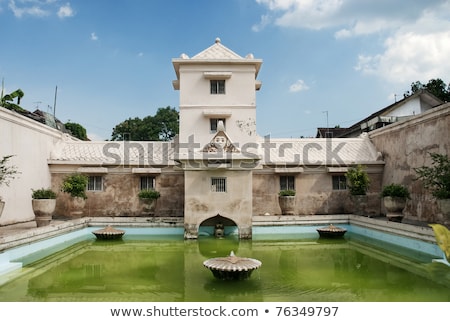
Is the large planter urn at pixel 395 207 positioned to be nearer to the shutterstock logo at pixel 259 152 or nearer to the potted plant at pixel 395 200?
the potted plant at pixel 395 200

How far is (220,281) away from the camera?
6.18 meters

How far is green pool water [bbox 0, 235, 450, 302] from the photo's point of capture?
550cm

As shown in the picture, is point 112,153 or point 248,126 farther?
point 248,126

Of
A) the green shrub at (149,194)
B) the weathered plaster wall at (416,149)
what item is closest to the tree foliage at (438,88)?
the weathered plaster wall at (416,149)

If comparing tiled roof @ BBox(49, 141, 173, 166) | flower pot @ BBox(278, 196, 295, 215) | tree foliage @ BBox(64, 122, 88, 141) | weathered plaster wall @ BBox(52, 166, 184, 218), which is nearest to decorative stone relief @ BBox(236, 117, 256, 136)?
tiled roof @ BBox(49, 141, 173, 166)

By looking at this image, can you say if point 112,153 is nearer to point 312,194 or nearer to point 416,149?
point 312,194

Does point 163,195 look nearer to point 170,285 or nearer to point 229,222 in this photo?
point 229,222

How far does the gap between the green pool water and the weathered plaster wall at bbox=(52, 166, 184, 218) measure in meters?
3.77

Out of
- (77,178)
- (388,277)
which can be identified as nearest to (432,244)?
(388,277)

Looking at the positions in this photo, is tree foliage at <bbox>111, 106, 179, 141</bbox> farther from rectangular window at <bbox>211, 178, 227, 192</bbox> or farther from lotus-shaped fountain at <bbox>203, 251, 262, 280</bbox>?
lotus-shaped fountain at <bbox>203, 251, 262, 280</bbox>

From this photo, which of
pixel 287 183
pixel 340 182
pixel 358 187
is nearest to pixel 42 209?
pixel 287 183

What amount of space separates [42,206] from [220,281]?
636 cm

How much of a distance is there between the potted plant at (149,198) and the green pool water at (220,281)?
2.99m

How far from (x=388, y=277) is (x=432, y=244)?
2.33 meters
